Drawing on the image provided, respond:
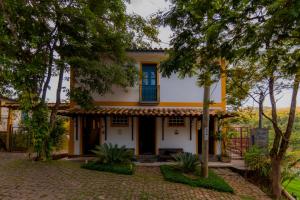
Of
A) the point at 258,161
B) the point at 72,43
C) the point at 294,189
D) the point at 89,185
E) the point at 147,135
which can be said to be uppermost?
the point at 72,43

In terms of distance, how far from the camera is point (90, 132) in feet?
58.9

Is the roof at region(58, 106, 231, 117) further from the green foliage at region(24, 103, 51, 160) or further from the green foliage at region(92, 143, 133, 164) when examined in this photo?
the green foliage at region(92, 143, 133, 164)

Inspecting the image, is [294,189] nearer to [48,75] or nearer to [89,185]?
[89,185]

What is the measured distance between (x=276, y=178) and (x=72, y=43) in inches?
397

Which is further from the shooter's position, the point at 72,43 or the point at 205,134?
the point at 72,43

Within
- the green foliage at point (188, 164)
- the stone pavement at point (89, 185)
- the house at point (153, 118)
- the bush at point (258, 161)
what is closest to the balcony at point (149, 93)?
the house at point (153, 118)

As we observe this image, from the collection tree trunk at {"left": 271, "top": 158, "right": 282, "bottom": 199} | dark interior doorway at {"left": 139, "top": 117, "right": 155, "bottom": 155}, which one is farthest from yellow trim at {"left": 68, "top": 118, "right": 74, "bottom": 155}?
tree trunk at {"left": 271, "top": 158, "right": 282, "bottom": 199}

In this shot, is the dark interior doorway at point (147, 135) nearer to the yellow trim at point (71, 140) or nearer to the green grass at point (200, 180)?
the yellow trim at point (71, 140)

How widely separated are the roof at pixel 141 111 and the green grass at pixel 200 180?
3380 millimetres

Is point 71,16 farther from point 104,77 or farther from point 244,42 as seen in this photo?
A: point 244,42

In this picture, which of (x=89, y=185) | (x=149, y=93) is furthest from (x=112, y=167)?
(x=149, y=93)

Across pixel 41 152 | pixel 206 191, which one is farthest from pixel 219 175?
pixel 41 152

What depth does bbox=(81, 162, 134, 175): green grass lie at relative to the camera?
12.9 metres

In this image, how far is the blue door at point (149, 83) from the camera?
17703 mm
